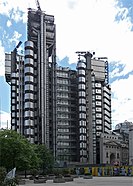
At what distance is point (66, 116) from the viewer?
134m

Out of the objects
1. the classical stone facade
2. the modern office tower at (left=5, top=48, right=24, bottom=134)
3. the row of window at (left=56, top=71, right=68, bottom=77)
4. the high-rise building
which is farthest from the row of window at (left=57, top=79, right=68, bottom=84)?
the classical stone facade

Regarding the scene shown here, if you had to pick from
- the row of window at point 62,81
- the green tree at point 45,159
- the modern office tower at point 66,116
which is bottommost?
the green tree at point 45,159

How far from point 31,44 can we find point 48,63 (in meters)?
9.81

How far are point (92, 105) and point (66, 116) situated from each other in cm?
1114

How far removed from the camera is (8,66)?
144000 mm

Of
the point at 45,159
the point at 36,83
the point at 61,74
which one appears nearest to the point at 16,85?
the point at 36,83

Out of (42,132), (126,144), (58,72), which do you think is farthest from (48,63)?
(126,144)

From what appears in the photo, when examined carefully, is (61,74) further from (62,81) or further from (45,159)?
(45,159)

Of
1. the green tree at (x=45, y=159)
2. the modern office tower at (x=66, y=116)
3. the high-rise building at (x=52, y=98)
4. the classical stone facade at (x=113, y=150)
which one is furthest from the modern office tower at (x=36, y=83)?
the green tree at (x=45, y=159)

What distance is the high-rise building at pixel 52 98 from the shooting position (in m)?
124

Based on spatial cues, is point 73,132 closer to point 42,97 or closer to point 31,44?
point 42,97

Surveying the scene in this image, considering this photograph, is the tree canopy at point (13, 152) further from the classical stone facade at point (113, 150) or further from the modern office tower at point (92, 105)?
the classical stone facade at point (113, 150)

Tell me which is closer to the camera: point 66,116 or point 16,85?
point 66,116

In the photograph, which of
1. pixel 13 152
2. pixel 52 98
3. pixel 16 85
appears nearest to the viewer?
pixel 13 152
